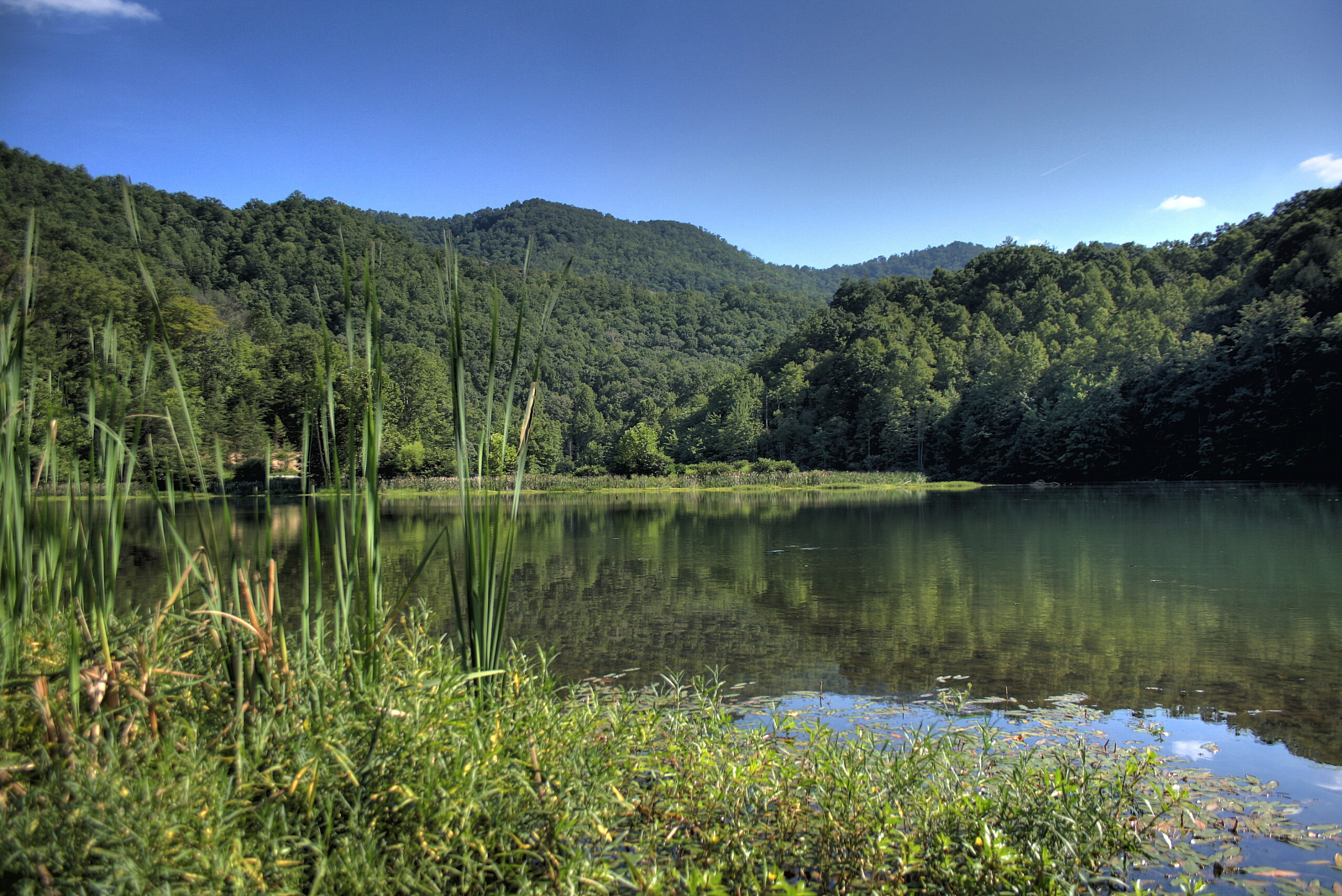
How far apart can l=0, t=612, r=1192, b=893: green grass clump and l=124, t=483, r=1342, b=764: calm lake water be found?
2.86m

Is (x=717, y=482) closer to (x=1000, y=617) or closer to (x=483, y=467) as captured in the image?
(x=1000, y=617)

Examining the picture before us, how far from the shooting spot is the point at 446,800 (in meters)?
1.71

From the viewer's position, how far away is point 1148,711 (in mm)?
4914

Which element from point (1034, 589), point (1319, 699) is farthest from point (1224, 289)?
point (1319, 699)

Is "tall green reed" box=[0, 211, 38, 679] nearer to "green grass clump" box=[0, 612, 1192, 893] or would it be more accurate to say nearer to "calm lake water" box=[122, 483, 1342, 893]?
"green grass clump" box=[0, 612, 1192, 893]

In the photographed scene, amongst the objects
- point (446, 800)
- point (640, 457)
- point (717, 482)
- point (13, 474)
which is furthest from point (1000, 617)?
point (640, 457)

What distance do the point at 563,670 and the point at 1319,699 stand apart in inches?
214

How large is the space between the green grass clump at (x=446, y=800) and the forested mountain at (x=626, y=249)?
13466 cm

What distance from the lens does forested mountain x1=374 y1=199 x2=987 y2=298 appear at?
478 ft

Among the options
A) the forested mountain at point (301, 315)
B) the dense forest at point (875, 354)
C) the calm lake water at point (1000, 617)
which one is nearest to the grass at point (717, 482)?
the dense forest at point (875, 354)

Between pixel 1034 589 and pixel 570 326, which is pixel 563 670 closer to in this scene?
pixel 1034 589

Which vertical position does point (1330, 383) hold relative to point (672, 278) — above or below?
below

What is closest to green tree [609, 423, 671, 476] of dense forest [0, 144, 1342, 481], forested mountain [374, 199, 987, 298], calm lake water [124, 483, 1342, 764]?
dense forest [0, 144, 1342, 481]

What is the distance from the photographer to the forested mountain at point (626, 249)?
146m
